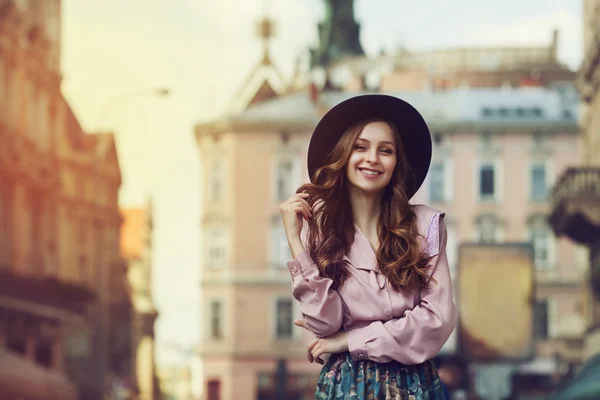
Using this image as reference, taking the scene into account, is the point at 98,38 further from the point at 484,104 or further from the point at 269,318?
the point at 484,104

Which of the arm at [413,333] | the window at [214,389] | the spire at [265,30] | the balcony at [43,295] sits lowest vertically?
the window at [214,389]

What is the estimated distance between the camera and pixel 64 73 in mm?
31422

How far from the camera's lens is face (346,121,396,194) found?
4.39 meters

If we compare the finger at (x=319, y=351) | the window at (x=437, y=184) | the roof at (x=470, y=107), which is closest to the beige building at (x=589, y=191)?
the window at (x=437, y=184)

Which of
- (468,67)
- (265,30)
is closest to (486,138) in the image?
(265,30)

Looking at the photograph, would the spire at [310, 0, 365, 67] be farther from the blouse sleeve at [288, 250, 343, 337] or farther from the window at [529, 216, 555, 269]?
the blouse sleeve at [288, 250, 343, 337]

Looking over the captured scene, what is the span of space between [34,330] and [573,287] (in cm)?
3656

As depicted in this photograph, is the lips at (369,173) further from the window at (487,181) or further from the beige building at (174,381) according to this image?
the beige building at (174,381)

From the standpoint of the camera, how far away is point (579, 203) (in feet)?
103

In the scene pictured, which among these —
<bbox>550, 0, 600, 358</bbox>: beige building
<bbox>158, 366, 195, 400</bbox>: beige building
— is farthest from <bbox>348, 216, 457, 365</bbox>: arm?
<bbox>158, 366, 195, 400</bbox>: beige building

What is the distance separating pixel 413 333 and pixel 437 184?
58199 millimetres

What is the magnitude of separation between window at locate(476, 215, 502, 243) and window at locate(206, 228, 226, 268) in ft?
33.3

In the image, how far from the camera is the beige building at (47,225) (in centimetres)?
2648

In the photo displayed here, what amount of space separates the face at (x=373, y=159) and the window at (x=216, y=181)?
191 ft
